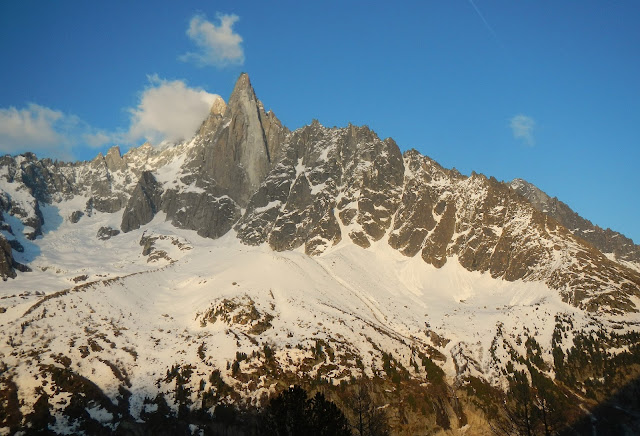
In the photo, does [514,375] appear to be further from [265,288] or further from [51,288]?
[51,288]

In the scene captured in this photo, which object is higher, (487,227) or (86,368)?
(487,227)

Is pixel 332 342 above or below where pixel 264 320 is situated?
below

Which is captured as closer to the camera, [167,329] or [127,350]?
[127,350]

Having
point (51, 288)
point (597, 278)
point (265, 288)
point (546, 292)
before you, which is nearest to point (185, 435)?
point (265, 288)

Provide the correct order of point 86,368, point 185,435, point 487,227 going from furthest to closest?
point 487,227, point 86,368, point 185,435

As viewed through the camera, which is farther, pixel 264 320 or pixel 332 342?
pixel 264 320

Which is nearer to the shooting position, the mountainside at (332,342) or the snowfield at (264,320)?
the mountainside at (332,342)

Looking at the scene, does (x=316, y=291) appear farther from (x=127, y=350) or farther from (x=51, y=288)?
(x=51, y=288)

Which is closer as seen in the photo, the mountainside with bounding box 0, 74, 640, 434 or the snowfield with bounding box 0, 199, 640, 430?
the mountainside with bounding box 0, 74, 640, 434

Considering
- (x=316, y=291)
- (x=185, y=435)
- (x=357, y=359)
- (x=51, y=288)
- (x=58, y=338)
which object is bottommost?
(x=185, y=435)

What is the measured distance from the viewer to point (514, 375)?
112m

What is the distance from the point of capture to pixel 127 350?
111188 millimetres

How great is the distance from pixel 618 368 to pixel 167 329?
98.2 metres

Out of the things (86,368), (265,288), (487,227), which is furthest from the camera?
(487,227)
